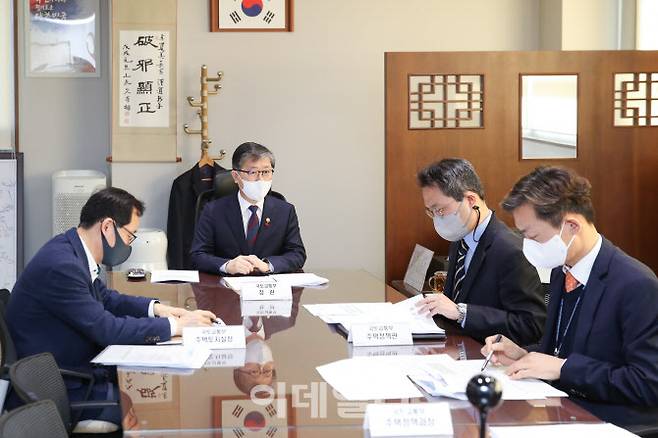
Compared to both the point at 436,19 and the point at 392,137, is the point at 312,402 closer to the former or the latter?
the point at 392,137

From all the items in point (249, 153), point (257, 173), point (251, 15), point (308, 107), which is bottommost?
point (257, 173)

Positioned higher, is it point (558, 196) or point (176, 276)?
point (558, 196)

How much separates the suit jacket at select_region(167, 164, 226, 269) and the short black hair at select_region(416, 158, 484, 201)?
3.39 meters

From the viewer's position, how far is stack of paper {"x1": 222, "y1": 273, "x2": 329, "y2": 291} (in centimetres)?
467

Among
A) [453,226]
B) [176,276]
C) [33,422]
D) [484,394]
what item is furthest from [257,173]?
[484,394]

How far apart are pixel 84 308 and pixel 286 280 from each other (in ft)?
4.35

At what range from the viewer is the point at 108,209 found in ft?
12.5

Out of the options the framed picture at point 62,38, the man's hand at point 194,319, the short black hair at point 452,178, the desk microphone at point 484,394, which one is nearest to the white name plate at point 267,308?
the man's hand at point 194,319

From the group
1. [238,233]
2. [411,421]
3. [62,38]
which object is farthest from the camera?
[62,38]

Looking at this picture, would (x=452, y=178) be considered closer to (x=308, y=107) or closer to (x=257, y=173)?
(x=257, y=173)

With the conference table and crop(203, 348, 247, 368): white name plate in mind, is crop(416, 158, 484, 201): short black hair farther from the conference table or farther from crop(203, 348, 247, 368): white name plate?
crop(203, 348, 247, 368): white name plate

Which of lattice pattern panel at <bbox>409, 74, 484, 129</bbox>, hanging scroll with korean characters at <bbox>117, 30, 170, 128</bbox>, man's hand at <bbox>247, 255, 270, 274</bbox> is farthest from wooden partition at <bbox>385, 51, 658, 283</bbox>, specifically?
man's hand at <bbox>247, 255, 270, 274</bbox>

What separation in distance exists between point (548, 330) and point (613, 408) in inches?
17.6

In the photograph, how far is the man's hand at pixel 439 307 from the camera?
3666 mm
